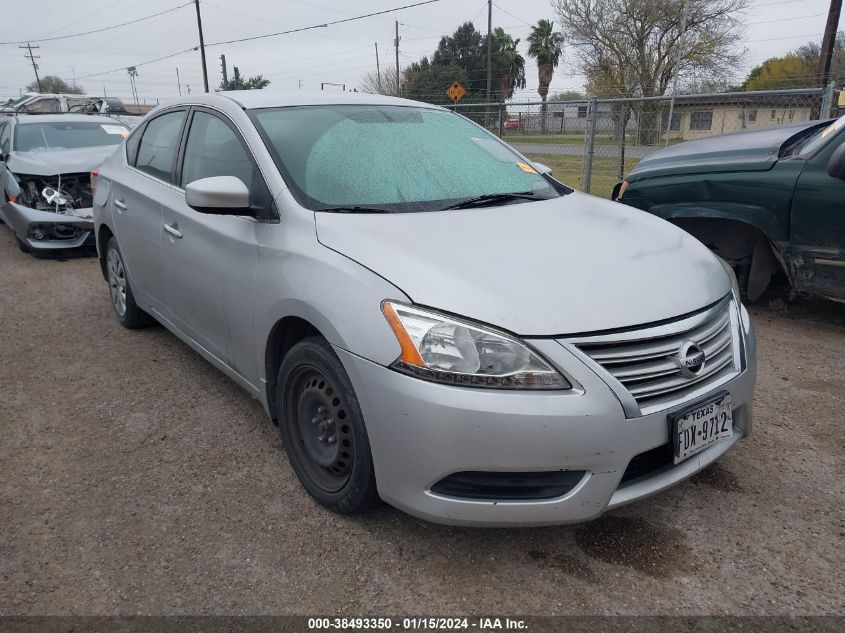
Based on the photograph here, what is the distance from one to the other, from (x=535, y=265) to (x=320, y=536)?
4.21 ft

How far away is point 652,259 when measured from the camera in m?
2.49

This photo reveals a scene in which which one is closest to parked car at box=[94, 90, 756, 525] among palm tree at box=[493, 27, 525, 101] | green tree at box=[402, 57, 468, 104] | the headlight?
the headlight

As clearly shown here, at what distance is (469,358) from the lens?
6.72 feet

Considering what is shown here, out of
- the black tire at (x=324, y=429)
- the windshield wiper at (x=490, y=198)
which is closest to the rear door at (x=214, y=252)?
the black tire at (x=324, y=429)

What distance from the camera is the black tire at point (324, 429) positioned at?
2.30 metres

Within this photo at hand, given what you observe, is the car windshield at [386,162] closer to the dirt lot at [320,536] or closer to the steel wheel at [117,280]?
the dirt lot at [320,536]

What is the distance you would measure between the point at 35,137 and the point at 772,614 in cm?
888

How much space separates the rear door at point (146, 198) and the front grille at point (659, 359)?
264 cm

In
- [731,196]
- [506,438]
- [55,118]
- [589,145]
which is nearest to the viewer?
[506,438]

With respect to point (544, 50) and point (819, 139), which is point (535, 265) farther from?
point (544, 50)

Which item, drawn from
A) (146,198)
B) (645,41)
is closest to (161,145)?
(146,198)

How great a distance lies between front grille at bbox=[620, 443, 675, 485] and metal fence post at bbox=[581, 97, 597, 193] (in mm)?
7990

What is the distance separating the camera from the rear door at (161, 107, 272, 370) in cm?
285

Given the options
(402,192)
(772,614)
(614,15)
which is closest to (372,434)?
(402,192)
